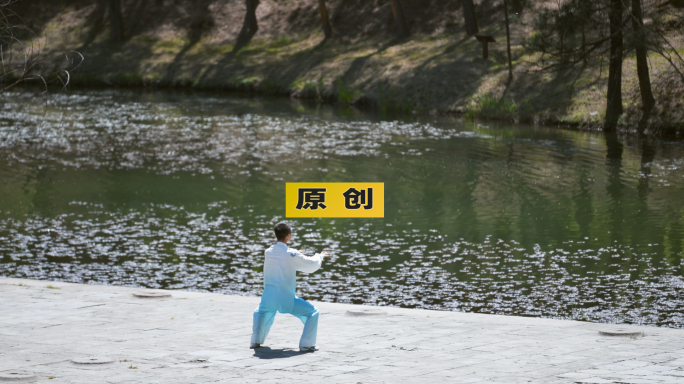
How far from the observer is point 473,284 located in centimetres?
1367

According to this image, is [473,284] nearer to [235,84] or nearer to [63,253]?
[63,253]

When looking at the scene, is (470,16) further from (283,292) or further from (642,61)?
(283,292)

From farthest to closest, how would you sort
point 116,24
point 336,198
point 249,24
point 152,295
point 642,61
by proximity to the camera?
1. point 116,24
2. point 249,24
3. point 642,61
4. point 152,295
5. point 336,198

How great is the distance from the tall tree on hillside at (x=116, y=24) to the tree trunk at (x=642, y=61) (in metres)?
38.9

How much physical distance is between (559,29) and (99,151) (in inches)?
622

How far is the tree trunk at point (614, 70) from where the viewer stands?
93.1ft

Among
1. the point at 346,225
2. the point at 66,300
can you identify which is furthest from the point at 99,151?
the point at 66,300

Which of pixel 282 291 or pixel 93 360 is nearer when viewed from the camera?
pixel 93 360

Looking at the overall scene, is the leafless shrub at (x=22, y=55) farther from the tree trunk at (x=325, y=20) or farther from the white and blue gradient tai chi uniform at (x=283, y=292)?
the tree trunk at (x=325, y=20)

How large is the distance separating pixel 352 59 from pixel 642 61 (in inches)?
748

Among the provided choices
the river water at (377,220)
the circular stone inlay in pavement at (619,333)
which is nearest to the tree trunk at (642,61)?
the river water at (377,220)

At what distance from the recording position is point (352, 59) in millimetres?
46000

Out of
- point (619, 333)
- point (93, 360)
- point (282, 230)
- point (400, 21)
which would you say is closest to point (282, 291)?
point (282, 230)

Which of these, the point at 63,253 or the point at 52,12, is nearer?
the point at 63,253
